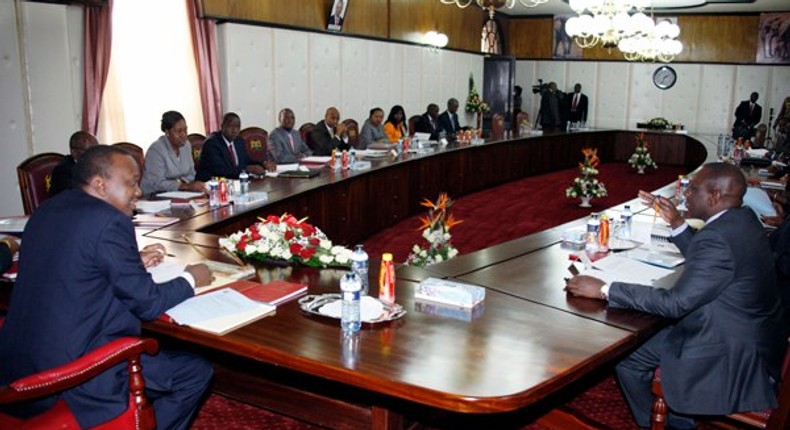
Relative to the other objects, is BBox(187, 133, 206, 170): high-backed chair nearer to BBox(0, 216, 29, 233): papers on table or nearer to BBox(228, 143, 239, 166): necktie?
BBox(228, 143, 239, 166): necktie

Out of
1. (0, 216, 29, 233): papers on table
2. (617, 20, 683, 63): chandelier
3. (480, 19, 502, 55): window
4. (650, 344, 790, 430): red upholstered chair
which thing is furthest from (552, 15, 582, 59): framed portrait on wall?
(650, 344, 790, 430): red upholstered chair

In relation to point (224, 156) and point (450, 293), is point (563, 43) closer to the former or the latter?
point (224, 156)

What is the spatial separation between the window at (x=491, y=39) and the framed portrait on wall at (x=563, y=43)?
1.26m

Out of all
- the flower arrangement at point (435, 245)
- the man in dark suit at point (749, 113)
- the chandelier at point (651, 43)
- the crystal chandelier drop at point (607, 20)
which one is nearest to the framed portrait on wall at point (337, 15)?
the crystal chandelier drop at point (607, 20)

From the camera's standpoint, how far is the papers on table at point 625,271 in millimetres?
2695

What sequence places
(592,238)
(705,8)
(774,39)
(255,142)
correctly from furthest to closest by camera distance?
1. (774,39)
2. (705,8)
3. (255,142)
4. (592,238)

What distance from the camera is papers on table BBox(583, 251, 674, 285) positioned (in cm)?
270

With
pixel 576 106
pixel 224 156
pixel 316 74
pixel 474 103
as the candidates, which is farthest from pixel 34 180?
pixel 576 106

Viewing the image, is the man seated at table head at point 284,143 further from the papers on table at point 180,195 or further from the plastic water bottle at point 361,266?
the plastic water bottle at point 361,266

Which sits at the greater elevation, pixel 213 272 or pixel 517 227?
pixel 213 272

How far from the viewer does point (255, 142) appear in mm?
6445

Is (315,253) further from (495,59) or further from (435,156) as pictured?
(495,59)

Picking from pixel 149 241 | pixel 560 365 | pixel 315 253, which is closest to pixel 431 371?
pixel 560 365

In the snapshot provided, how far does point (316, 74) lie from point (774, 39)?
10.1 meters
